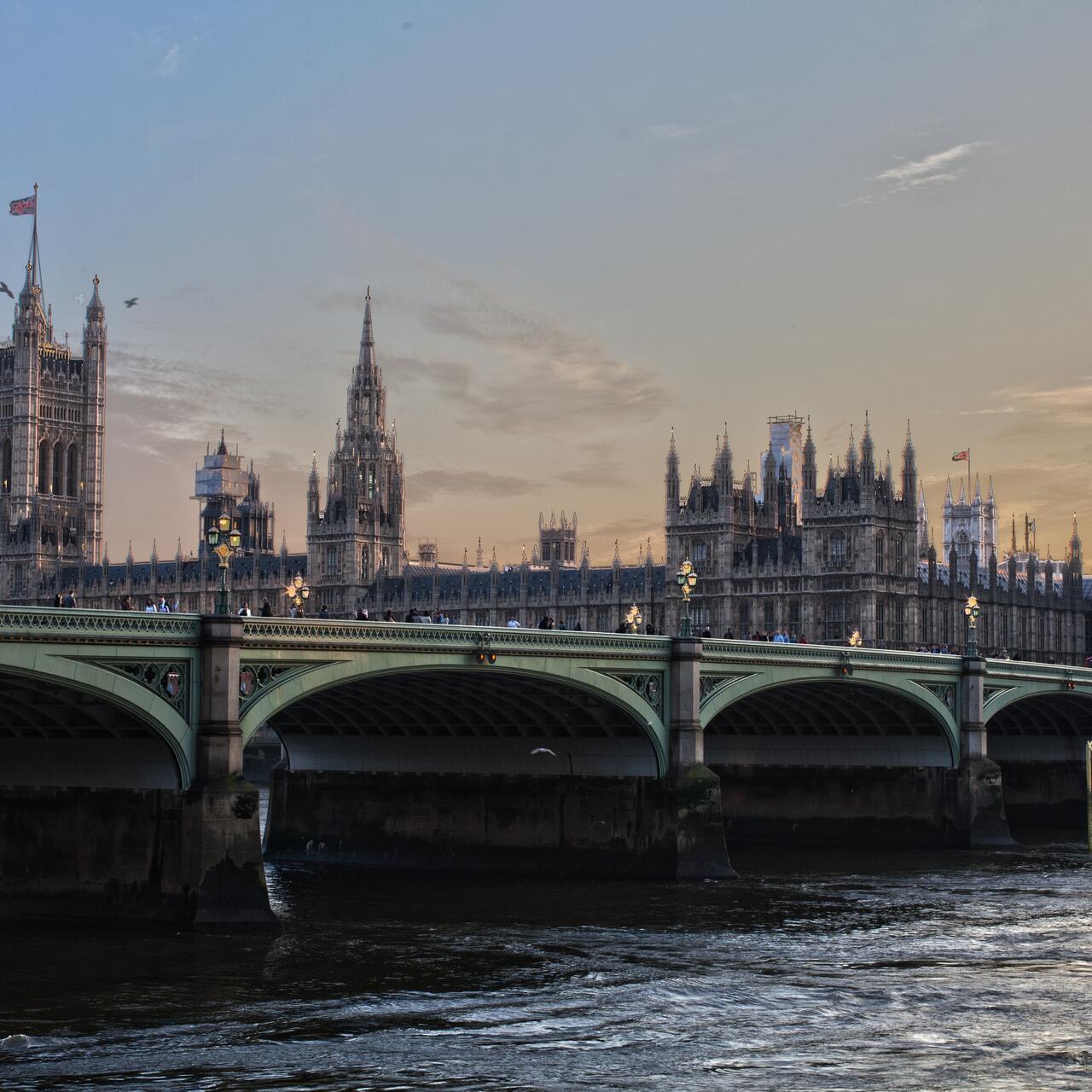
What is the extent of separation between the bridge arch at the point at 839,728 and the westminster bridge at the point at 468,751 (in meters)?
0.12

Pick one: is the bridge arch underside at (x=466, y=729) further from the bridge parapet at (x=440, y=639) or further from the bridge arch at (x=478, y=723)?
the bridge parapet at (x=440, y=639)

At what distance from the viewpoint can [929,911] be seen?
62.5m

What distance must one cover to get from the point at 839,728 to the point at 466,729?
21670 mm

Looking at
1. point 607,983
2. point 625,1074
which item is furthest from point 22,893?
point 625,1074

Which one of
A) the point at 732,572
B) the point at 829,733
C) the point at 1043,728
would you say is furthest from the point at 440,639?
the point at 732,572

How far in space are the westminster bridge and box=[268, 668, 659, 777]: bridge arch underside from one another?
109 millimetres

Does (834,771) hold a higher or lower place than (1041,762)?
lower

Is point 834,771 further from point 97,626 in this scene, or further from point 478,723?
point 97,626

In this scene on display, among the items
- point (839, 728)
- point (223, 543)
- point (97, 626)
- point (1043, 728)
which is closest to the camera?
point (97, 626)

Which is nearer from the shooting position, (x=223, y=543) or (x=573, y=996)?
(x=573, y=996)

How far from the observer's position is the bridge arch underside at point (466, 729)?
6800cm

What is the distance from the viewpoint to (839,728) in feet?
293

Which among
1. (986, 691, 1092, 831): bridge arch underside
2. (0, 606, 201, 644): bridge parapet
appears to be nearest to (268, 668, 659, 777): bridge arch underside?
(0, 606, 201, 644): bridge parapet

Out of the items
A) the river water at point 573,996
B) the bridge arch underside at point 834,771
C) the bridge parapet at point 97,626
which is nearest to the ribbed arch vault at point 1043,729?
the bridge arch underside at point 834,771
